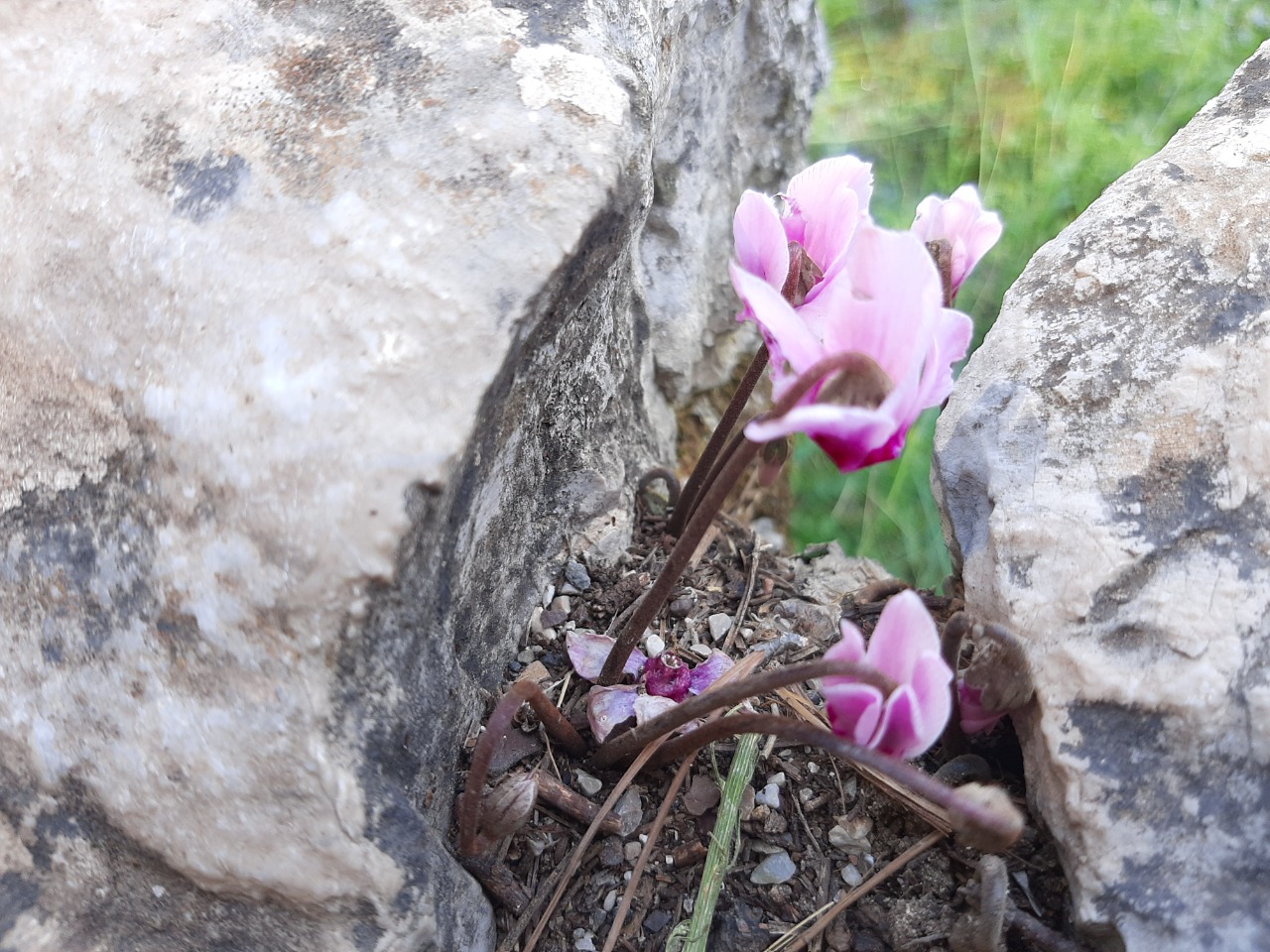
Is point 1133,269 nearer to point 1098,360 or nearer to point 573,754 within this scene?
point 1098,360

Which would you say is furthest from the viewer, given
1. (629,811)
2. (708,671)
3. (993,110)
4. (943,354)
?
(993,110)

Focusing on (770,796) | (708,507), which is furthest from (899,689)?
(770,796)

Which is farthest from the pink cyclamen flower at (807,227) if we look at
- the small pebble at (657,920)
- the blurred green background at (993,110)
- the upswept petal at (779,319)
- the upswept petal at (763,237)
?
the blurred green background at (993,110)

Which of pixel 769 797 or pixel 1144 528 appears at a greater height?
pixel 1144 528

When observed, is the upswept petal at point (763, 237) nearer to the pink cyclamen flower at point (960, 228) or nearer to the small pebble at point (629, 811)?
the pink cyclamen flower at point (960, 228)

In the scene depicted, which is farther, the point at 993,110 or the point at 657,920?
the point at 993,110

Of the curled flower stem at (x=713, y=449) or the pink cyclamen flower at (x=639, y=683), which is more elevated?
the curled flower stem at (x=713, y=449)

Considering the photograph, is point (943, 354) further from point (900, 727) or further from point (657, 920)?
point (657, 920)
